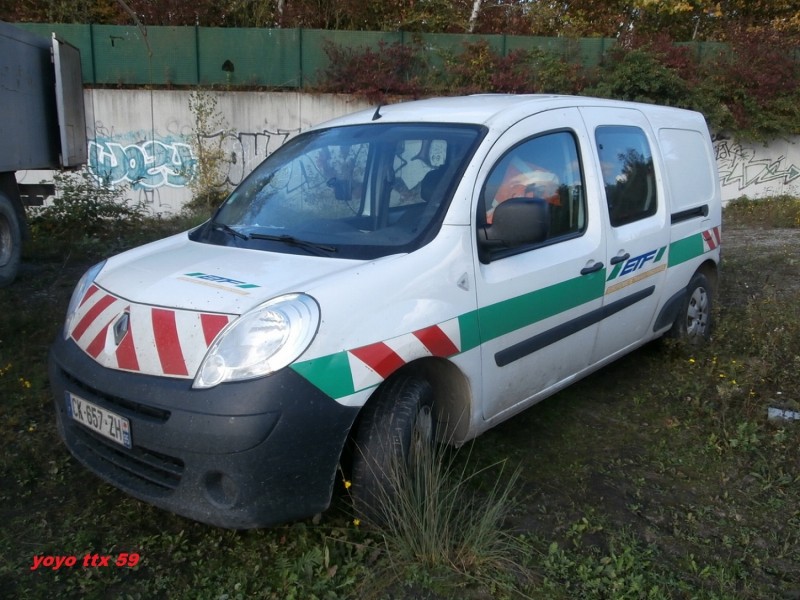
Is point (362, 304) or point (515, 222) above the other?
point (515, 222)

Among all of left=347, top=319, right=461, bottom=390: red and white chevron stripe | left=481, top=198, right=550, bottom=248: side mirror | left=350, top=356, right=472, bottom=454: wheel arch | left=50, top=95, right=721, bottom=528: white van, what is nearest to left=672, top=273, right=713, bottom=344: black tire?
left=50, top=95, right=721, bottom=528: white van

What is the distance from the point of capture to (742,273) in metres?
7.74

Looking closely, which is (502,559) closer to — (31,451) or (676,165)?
(31,451)

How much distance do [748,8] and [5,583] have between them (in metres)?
22.9

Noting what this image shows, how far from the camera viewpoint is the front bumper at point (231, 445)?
242 centimetres

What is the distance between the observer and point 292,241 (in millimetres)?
3174

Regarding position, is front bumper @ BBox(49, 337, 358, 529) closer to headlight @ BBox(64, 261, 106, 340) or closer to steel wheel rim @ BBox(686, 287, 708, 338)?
headlight @ BBox(64, 261, 106, 340)

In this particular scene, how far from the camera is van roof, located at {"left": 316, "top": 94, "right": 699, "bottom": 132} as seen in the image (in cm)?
345

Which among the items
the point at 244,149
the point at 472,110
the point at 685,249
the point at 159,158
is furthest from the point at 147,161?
the point at 472,110

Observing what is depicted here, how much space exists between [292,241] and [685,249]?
2951mm

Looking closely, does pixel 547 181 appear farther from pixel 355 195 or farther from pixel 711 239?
pixel 711 239

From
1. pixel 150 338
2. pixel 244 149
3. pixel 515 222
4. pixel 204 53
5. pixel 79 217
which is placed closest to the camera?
pixel 150 338

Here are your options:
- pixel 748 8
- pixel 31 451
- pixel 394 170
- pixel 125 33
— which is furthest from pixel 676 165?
pixel 748 8

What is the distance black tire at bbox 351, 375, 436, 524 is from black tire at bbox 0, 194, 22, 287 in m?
5.92
